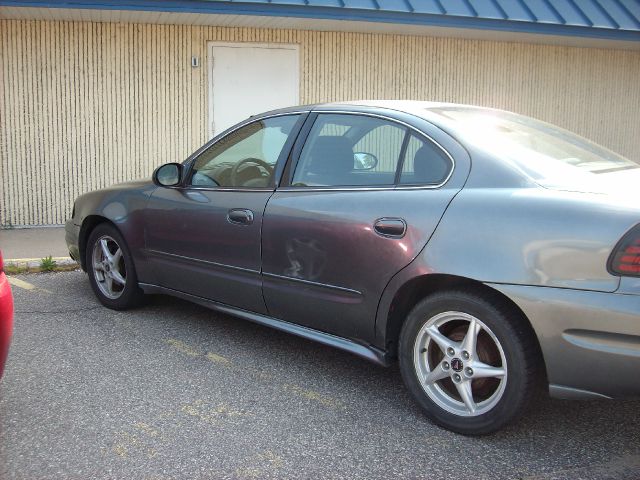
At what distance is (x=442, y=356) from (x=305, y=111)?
1.77 metres

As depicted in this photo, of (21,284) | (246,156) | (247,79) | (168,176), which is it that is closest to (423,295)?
(246,156)

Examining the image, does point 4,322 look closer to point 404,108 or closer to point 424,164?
point 424,164

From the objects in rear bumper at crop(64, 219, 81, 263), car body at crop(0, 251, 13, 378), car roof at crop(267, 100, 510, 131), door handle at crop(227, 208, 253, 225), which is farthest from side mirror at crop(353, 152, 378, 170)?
rear bumper at crop(64, 219, 81, 263)

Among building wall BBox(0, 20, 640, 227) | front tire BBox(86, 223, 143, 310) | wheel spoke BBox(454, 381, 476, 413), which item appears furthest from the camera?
building wall BBox(0, 20, 640, 227)

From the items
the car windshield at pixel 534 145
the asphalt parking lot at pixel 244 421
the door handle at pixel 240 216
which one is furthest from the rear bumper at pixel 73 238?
Answer: the car windshield at pixel 534 145

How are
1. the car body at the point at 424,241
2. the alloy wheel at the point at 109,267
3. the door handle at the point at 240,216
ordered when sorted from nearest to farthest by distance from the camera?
the car body at the point at 424,241, the door handle at the point at 240,216, the alloy wheel at the point at 109,267

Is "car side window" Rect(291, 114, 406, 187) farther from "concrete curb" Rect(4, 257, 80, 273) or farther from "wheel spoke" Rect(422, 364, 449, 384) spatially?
"concrete curb" Rect(4, 257, 80, 273)

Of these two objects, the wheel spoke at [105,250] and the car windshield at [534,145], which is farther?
the wheel spoke at [105,250]

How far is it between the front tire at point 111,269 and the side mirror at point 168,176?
23.8 inches

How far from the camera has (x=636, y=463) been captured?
3.22m

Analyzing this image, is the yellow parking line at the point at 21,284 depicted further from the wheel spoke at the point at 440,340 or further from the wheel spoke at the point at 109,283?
the wheel spoke at the point at 440,340

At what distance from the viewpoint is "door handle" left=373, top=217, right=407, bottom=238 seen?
3559 mm

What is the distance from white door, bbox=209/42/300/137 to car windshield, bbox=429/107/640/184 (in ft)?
18.9

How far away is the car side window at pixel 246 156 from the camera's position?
4.48m
